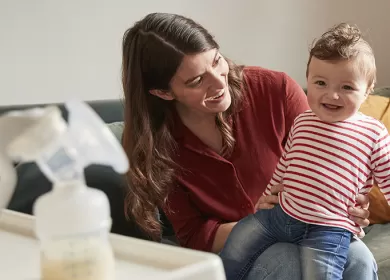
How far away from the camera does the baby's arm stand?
137cm

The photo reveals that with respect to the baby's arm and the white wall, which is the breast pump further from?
the white wall

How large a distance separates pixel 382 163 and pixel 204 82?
48 cm

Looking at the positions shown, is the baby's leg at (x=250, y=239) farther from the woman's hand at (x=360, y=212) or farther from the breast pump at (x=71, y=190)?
the breast pump at (x=71, y=190)

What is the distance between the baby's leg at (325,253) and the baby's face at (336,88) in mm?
251

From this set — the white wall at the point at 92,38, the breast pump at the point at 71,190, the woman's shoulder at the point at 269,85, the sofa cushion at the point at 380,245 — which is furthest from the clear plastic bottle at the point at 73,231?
the white wall at the point at 92,38

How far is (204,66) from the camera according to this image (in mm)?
1554

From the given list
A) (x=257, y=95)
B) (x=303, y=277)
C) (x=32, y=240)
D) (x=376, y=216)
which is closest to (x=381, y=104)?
(x=376, y=216)

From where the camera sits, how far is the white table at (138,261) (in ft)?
2.73

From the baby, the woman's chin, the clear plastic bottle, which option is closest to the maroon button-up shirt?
the woman's chin

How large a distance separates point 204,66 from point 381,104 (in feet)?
3.36

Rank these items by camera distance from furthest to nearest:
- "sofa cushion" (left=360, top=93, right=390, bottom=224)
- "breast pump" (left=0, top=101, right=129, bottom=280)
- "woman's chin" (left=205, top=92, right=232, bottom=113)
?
"sofa cushion" (left=360, top=93, right=390, bottom=224) → "woman's chin" (left=205, top=92, right=232, bottom=113) → "breast pump" (left=0, top=101, right=129, bottom=280)

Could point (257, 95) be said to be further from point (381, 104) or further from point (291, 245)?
point (381, 104)

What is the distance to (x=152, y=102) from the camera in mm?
1689

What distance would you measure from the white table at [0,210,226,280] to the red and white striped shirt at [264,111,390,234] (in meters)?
0.54
